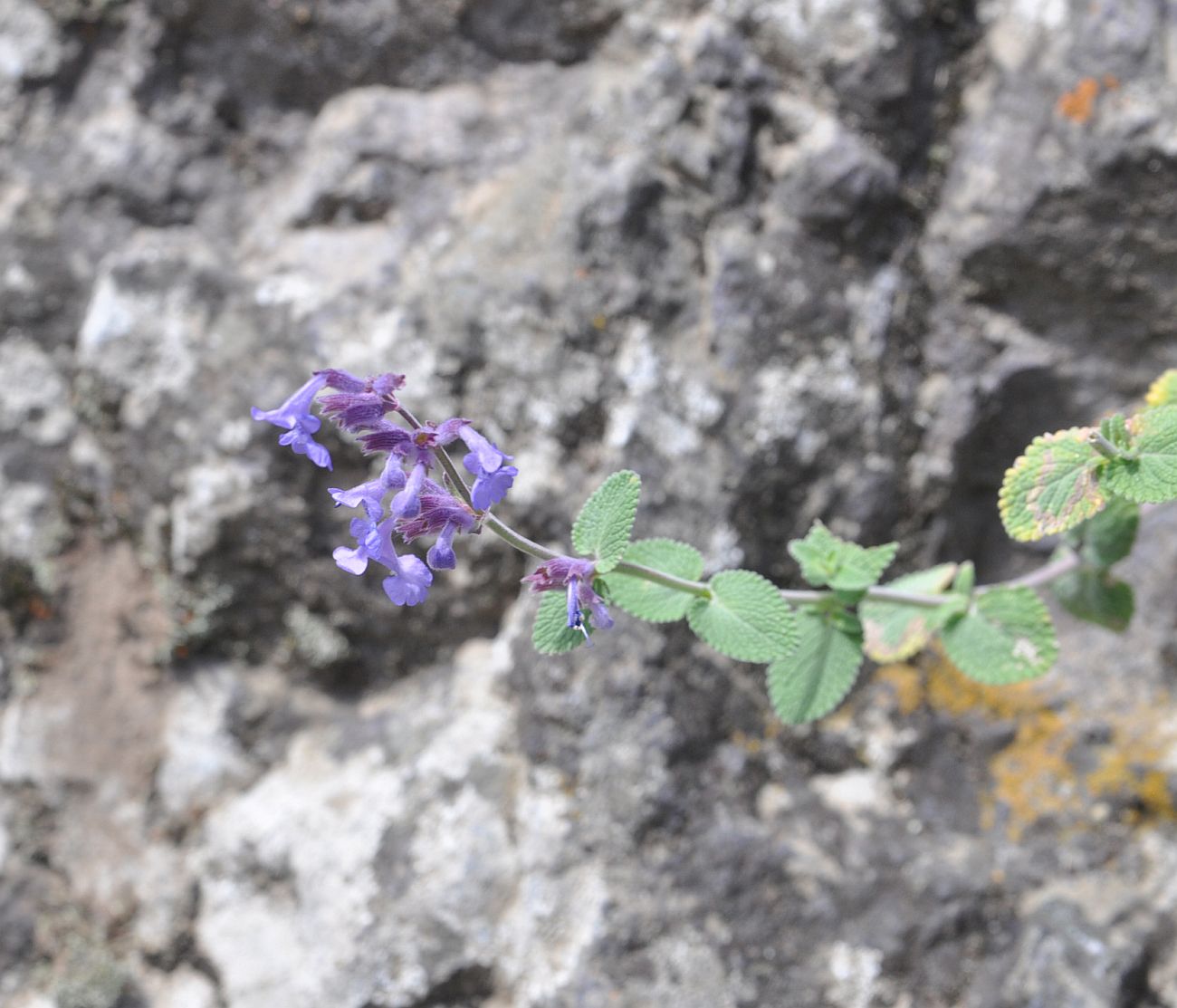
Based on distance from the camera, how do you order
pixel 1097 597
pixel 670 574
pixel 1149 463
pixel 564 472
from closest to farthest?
pixel 1149 463
pixel 670 574
pixel 1097 597
pixel 564 472

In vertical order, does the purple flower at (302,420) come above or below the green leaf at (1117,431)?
below

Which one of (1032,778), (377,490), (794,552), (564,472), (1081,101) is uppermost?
(1081,101)

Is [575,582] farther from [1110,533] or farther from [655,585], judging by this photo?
[1110,533]

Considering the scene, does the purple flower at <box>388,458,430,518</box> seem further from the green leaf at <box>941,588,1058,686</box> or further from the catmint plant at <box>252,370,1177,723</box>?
the green leaf at <box>941,588,1058,686</box>

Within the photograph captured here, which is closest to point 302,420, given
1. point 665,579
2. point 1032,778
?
point 665,579

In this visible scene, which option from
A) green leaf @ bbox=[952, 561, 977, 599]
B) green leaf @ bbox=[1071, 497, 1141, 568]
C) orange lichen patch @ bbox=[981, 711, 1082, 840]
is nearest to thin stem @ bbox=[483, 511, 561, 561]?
green leaf @ bbox=[952, 561, 977, 599]

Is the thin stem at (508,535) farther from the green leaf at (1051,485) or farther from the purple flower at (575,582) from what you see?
the green leaf at (1051,485)

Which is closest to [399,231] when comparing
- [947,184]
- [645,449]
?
[645,449]

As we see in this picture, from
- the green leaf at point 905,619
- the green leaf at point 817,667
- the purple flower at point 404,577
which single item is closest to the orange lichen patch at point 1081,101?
the green leaf at point 905,619
